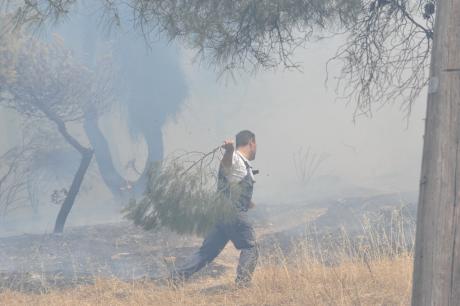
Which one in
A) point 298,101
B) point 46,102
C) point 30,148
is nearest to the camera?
point 46,102

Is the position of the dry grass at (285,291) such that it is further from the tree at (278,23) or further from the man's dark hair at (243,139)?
the tree at (278,23)

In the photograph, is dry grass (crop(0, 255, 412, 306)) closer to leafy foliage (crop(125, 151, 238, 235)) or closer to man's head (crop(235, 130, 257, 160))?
leafy foliage (crop(125, 151, 238, 235))

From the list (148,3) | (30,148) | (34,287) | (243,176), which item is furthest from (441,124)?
(30,148)

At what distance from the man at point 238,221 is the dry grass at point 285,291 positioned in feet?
0.58

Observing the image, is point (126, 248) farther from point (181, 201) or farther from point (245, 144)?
point (181, 201)

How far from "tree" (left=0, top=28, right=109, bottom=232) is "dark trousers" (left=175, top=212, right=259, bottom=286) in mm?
6344

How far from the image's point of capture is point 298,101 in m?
36.5

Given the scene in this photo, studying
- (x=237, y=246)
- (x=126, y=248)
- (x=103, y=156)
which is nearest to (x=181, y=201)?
(x=237, y=246)

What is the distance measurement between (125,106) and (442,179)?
791 inches

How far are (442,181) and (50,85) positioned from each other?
12.5 metres

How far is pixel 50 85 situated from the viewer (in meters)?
14.0

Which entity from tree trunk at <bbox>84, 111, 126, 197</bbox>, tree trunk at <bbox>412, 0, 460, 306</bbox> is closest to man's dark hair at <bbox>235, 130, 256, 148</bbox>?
tree trunk at <bbox>412, 0, 460, 306</bbox>

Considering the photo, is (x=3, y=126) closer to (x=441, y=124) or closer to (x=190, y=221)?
(x=190, y=221)

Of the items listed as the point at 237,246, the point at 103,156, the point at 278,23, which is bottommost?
A: the point at 237,246
